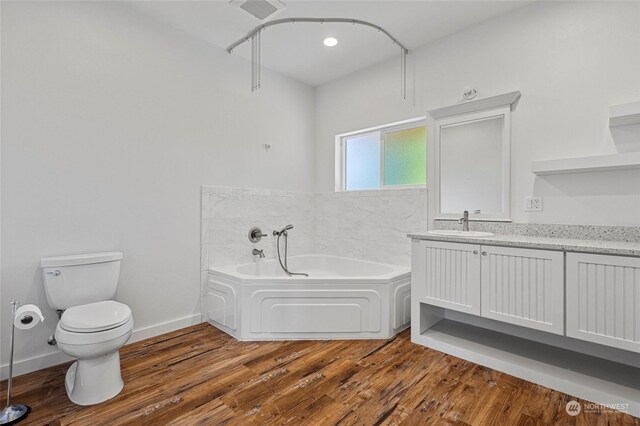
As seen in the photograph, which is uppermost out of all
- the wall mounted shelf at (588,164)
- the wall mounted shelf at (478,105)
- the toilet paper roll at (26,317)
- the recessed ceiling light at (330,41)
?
the recessed ceiling light at (330,41)

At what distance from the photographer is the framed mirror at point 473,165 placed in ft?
8.39

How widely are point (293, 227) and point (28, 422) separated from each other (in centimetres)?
254

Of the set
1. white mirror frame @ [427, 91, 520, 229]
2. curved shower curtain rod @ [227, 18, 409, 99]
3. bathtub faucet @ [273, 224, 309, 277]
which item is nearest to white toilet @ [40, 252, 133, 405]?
bathtub faucet @ [273, 224, 309, 277]

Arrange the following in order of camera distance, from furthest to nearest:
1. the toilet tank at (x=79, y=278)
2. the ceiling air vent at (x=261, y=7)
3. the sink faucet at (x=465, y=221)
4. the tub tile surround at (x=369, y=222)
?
the tub tile surround at (x=369, y=222) → the sink faucet at (x=465, y=221) → the ceiling air vent at (x=261, y=7) → the toilet tank at (x=79, y=278)

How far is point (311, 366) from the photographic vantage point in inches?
84.4

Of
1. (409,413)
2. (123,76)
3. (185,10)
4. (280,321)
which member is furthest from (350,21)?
(409,413)

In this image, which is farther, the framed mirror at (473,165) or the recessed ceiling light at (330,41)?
the recessed ceiling light at (330,41)

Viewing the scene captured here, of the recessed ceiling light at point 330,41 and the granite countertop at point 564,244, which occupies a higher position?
the recessed ceiling light at point 330,41

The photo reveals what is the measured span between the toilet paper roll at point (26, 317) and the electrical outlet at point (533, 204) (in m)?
3.19

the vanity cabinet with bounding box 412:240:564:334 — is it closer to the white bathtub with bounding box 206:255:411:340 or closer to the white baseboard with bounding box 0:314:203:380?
the white bathtub with bounding box 206:255:411:340

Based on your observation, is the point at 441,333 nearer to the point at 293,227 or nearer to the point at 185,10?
the point at 293,227
